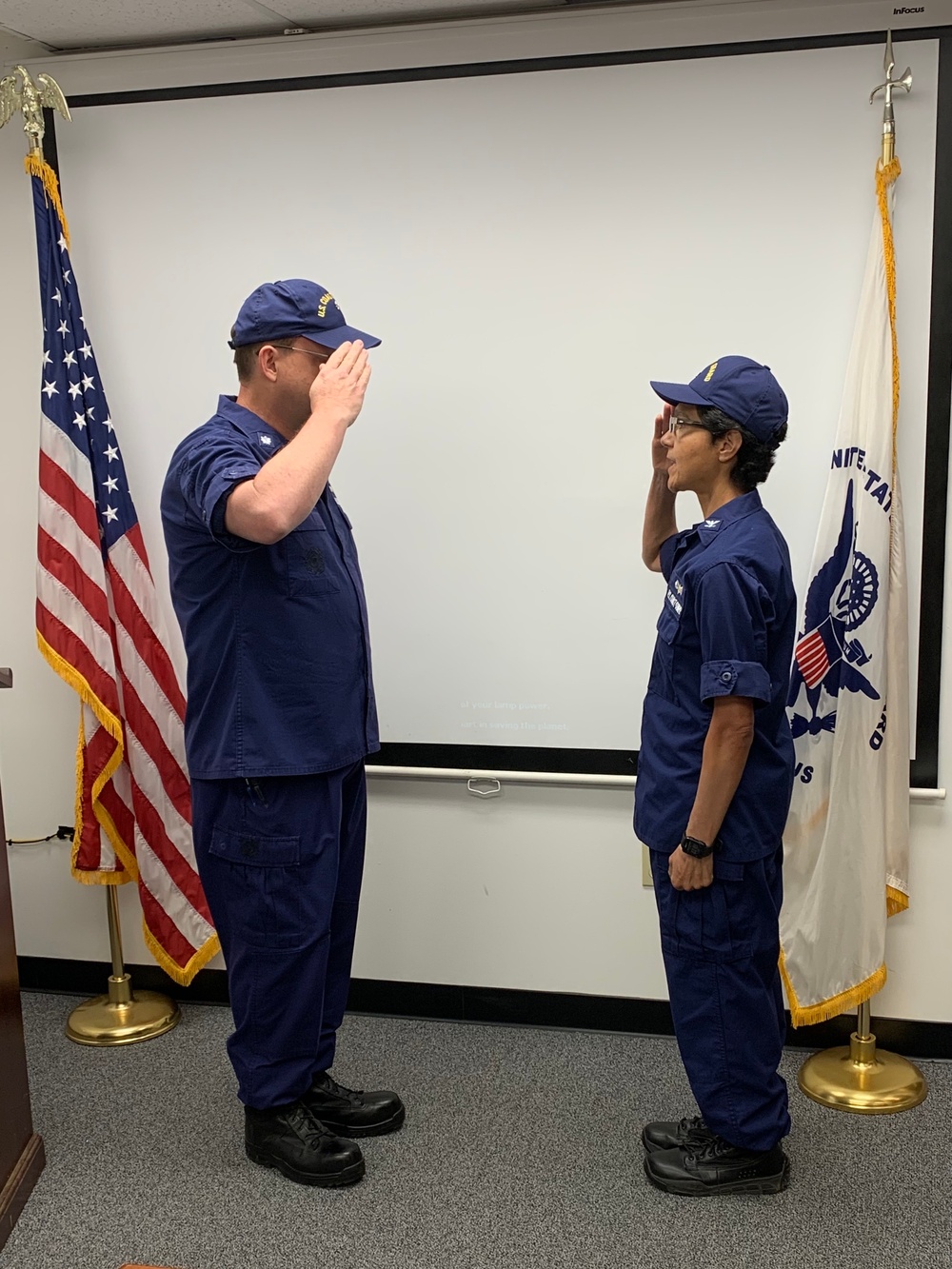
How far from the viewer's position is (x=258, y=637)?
2.13m

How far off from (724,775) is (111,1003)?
189 cm

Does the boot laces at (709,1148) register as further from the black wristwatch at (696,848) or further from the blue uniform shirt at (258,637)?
the blue uniform shirt at (258,637)

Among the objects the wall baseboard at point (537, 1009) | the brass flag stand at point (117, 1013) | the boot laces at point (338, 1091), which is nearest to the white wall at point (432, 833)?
the wall baseboard at point (537, 1009)

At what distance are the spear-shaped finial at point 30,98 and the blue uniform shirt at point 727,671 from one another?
5.94 ft

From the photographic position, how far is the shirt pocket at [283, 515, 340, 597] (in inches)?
84.0

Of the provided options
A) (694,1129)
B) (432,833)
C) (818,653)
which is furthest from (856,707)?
(432,833)

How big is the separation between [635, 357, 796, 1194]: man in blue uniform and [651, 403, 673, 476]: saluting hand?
19cm

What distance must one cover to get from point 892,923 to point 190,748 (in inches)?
68.1

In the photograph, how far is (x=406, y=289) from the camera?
2695mm

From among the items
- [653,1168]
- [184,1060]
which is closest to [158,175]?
[184,1060]

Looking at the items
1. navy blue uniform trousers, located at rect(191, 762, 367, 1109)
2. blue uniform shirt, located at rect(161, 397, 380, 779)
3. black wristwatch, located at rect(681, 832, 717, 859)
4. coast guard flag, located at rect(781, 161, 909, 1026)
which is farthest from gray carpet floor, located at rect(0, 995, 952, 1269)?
blue uniform shirt, located at rect(161, 397, 380, 779)

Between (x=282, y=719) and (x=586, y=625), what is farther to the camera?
(x=586, y=625)

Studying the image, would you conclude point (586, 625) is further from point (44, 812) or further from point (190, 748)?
point (44, 812)

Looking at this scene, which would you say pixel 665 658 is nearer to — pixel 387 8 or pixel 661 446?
pixel 661 446
